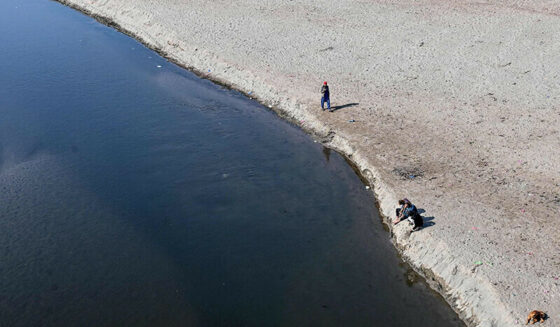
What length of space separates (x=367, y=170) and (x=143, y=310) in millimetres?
12012

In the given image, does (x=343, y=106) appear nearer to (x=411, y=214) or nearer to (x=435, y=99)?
(x=435, y=99)

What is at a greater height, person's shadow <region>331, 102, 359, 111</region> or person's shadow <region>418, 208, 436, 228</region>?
person's shadow <region>331, 102, 359, 111</region>

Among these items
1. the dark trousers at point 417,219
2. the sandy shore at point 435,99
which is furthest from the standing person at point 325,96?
the dark trousers at point 417,219

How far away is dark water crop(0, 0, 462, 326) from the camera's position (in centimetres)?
1791

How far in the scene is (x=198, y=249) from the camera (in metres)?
20.3

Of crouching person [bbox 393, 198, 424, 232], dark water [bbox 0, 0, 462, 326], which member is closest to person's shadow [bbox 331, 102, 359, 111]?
dark water [bbox 0, 0, 462, 326]

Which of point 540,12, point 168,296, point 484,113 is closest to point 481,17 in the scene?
point 540,12

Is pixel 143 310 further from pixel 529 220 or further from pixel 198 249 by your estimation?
pixel 529 220

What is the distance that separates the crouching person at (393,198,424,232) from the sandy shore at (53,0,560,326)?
33cm

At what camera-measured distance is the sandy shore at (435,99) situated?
1883cm

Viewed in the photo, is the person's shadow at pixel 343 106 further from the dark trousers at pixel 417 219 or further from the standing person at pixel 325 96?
the dark trousers at pixel 417 219

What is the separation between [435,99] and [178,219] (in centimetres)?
1609

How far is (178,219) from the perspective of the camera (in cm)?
2178

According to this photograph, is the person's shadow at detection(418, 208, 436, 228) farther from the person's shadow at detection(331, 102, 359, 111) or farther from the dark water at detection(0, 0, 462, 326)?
the person's shadow at detection(331, 102, 359, 111)
